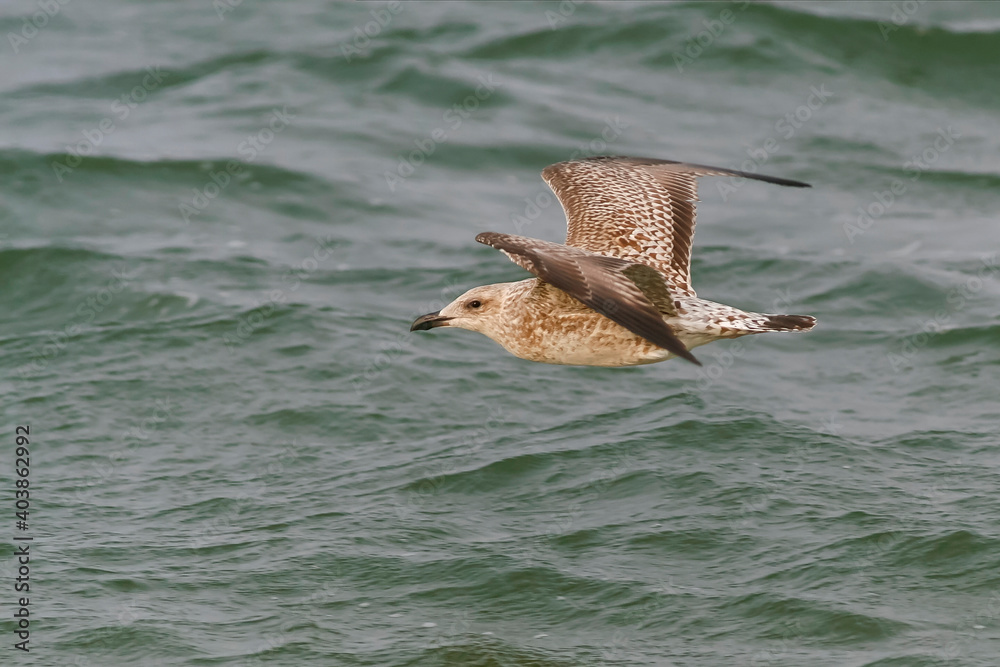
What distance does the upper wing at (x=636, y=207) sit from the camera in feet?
27.4

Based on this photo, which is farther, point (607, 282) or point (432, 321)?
point (432, 321)

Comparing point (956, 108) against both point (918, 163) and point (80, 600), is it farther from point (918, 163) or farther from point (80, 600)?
point (80, 600)

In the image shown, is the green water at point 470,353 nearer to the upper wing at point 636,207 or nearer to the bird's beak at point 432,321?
the bird's beak at point 432,321

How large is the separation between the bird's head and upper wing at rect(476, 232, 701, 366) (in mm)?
603

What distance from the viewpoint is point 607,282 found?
22.8ft

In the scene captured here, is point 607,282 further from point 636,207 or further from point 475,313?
point 636,207

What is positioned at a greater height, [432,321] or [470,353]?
[432,321]

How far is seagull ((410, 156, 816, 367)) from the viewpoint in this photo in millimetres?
6836

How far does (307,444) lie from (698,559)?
10.9ft

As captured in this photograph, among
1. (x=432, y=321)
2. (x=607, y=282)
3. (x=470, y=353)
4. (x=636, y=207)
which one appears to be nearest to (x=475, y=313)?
(x=432, y=321)

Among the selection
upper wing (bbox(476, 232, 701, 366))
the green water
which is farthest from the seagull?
the green water

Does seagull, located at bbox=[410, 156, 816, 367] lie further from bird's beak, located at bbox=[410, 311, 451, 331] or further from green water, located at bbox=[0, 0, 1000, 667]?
green water, located at bbox=[0, 0, 1000, 667]

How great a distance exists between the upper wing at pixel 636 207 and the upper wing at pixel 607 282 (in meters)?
0.63

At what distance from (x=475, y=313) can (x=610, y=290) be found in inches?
47.7
